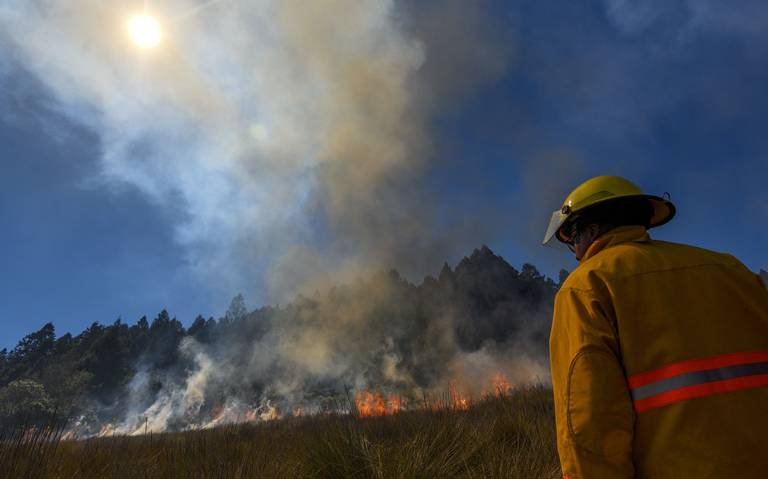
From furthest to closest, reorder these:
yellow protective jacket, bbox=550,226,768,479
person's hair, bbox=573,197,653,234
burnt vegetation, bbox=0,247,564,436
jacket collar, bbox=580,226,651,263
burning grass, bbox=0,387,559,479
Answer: burnt vegetation, bbox=0,247,564,436, burning grass, bbox=0,387,559,479, person's hair, bbox=573,197,653,234, jacket collar, bbox=580,226,651,263, yellow protective jacket, bbox=550,226,768,479

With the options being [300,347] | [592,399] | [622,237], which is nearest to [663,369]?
[592,399]

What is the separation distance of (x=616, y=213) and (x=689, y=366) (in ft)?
3.34

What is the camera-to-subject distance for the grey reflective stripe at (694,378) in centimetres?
142

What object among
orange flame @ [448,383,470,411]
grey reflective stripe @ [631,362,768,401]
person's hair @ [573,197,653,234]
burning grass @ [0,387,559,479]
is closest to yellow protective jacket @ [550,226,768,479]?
grey reflective stripe @ [631,362,768,401]

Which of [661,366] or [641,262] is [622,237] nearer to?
[641,262]

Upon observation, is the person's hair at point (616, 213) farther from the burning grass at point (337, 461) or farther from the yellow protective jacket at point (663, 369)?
the burning grass at point (337, 461)

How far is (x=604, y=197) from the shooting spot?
219 centimetres

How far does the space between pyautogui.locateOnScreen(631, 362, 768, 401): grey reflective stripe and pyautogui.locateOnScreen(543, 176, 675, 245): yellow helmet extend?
102cm

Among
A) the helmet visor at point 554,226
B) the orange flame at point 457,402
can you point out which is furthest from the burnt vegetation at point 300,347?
the helmet visor at point 554,226

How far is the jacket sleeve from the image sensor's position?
1.39 meters

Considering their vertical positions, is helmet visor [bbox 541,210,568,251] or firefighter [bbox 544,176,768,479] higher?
helmet visor [bbox 541,210,568,251]

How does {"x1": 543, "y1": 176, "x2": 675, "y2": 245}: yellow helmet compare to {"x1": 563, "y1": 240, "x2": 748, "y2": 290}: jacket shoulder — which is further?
{"x1": 543, "y1": 176, "x2": 675, "y2": 245}: yellow helmet

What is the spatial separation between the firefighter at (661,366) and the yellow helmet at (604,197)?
500 millimetres

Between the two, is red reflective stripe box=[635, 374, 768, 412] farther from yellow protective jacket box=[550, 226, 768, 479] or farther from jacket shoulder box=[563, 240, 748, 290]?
jacket shoulder box=[563, 240, 748, 290]
